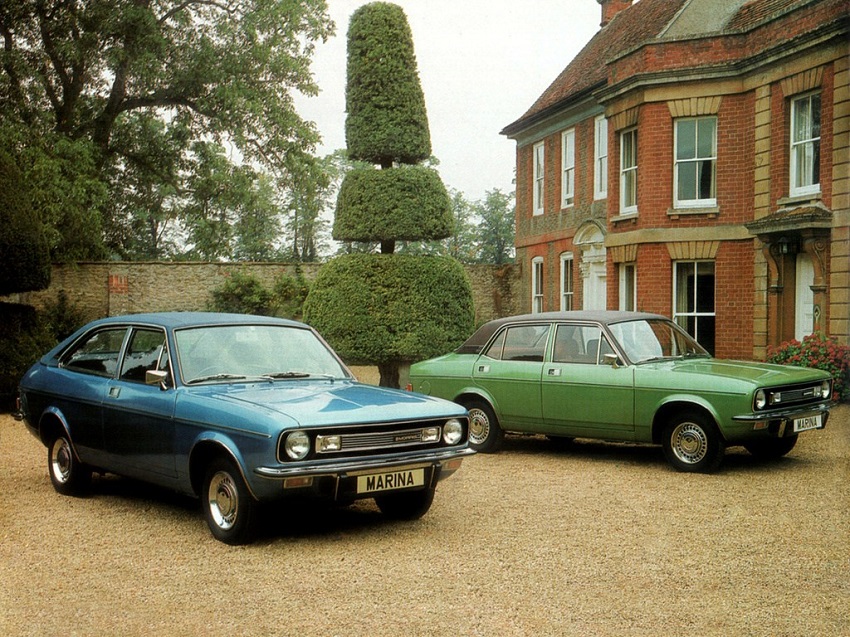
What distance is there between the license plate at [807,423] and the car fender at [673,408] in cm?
75

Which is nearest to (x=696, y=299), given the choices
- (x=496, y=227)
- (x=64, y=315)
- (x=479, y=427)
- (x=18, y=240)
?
(x=479, y=427)

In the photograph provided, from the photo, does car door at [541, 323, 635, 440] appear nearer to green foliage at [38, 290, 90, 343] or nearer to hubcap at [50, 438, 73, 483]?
hubcap at [50, 438, 73, 483]

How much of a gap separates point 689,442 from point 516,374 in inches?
83.5

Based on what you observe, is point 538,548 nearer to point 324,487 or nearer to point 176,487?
point 324,487

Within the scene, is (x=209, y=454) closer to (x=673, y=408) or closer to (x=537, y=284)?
(x=673, y=408)

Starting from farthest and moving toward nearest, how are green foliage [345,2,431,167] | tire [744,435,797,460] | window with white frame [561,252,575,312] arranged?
window with white frame [561,252,575,312]
green foliage [345,2,431,167]
tire [744,435,797,460]

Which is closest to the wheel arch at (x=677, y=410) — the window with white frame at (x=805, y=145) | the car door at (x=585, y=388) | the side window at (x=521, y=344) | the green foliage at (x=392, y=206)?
the car door at (x=585, y=388)

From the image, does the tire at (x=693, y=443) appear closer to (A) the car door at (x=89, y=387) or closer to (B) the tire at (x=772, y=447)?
(B) the tire at (x=772, y=447)

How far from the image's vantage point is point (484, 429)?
11.6 metres

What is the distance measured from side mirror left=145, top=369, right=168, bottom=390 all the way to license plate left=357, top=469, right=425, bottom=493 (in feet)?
5.90

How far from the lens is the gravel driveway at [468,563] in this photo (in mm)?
5109

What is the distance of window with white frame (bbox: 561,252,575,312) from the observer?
90.7 feet

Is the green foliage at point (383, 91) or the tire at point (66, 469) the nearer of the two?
the tire at point (66, 469)

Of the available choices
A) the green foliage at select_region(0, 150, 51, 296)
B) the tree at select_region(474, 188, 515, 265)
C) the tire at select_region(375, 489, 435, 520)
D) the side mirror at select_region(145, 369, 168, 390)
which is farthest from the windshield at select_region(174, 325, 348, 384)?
the tree at select_region(474, 188, 515, 265)
